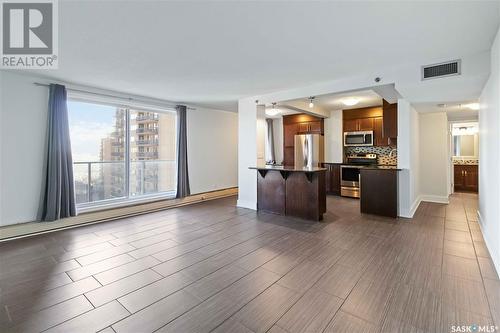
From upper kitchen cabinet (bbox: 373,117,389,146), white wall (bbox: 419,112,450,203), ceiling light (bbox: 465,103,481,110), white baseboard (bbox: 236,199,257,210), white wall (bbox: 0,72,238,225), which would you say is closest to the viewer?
white wall (bbox: 0,72,238,225)

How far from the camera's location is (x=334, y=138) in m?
7.36

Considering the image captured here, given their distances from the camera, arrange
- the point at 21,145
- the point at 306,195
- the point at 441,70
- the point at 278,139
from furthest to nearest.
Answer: the point at 278,139, the point at 306,195, the point at 21,145, the point at 441,70

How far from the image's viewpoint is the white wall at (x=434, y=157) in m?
5.87

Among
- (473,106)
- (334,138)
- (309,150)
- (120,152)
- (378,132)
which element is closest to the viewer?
(473,106)

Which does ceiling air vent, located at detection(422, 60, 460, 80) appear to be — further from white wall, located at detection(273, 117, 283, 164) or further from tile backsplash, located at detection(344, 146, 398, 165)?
white wall, located at detection(273, 117, 283, 164)

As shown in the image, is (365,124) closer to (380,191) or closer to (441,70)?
(380,191)

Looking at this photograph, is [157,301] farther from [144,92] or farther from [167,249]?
[144,92]

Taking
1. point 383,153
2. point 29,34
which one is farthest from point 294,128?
point 29,34

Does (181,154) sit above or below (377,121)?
below

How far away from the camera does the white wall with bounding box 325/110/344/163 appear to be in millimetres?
7238

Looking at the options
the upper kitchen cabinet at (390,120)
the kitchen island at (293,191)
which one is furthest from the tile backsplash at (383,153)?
the kitchen island at (293,191)

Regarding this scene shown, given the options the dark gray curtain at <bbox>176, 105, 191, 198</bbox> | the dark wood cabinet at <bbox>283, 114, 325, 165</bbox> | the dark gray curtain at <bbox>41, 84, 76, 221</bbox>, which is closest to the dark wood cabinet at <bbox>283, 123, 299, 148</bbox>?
the dark wood cabinet at <bbox>283, 114, 325, 165</bbox>

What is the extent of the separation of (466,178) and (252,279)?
8681 mm

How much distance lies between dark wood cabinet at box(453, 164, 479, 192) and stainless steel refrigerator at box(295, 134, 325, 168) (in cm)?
450
